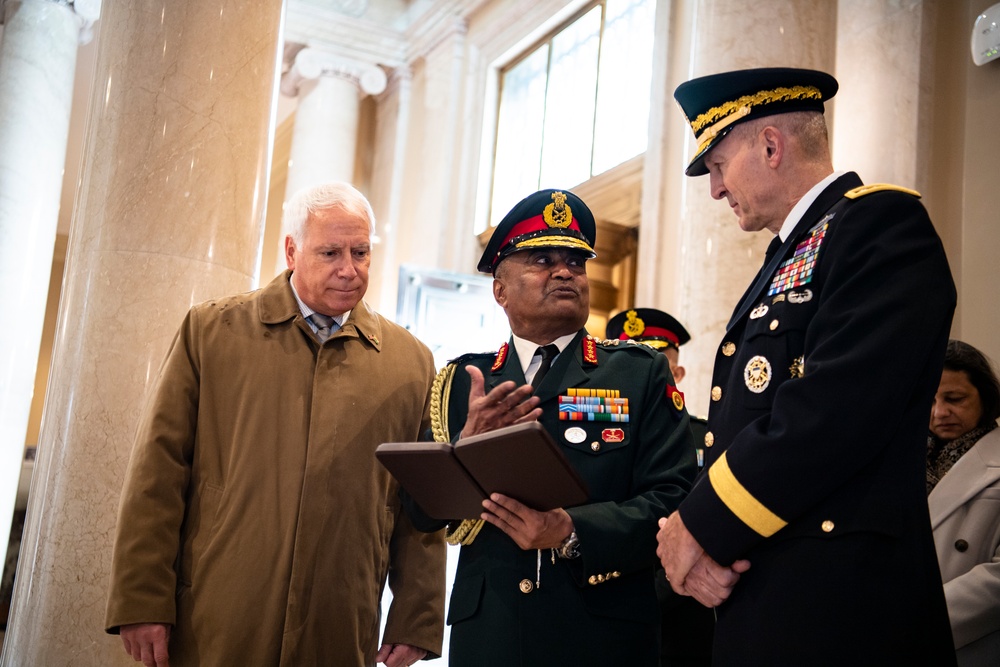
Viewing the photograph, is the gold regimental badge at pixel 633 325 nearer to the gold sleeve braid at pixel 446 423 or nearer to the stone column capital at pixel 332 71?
the gold sleeve braid at pixel 446 423

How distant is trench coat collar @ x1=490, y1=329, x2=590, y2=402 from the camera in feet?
8.37

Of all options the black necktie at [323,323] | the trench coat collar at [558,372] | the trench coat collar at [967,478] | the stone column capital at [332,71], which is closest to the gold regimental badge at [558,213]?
the trench coat collar at [558,372]

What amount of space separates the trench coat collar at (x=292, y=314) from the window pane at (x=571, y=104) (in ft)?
20.9

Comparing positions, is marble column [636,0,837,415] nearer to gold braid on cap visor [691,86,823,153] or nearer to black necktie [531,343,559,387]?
black necktie [531,343,559,387]

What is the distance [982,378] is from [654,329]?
1.55 meters

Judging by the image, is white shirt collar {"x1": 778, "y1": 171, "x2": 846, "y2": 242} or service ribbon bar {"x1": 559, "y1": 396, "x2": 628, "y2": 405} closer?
white shirt collar {"x1": 778, "y1": 171, "x2": 846, "y2": 242}

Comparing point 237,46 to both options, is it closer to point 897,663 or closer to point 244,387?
point 244,387

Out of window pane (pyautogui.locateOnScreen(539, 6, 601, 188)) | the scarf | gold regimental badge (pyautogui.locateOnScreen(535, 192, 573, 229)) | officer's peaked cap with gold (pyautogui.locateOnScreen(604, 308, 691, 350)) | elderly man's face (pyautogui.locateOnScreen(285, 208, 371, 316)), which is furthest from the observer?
window pane (pyautogui.locateOnScreen(539, 6, 601, 188))

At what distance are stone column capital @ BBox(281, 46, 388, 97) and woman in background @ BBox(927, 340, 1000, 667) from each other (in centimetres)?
874

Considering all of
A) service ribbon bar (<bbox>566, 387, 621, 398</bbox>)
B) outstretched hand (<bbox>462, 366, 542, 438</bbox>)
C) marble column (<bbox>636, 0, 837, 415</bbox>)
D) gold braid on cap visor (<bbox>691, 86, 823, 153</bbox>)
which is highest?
marble column (<bbox>636, 0, 837, 415</bbox>)

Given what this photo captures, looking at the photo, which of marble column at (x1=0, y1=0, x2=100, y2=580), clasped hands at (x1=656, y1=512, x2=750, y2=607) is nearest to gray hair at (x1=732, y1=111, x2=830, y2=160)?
clasped hands at (x1=656, y1=512, x2=750, y2=607)

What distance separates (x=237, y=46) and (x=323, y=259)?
1554 mm

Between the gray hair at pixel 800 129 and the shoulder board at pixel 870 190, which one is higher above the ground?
the gray hair at pixel 800 129

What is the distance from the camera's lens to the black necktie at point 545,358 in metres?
2.63
